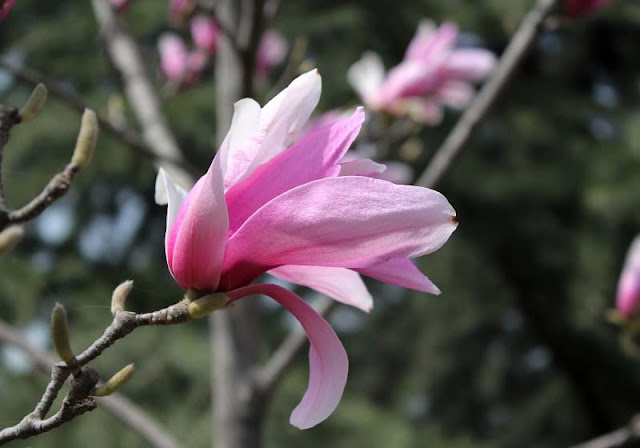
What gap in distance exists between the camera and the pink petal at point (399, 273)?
37 cm

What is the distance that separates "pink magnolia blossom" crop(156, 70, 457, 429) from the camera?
1.11 ft

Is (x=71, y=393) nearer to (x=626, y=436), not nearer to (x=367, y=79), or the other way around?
(x=626, y=436)

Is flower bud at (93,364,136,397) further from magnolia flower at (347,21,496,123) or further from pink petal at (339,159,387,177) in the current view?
magnolia flower at (347,21,496,123)

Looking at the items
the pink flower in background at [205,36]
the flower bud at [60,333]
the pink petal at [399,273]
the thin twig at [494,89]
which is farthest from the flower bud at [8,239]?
the pink flower in background at [205,36]

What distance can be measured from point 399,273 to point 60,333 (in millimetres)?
150

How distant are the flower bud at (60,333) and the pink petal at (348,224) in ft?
0.27

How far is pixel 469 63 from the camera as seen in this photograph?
1.20m

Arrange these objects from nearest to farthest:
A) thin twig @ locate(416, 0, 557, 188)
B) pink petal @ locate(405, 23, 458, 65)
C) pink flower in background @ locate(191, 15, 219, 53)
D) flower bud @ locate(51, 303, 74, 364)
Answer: flower bud @ locate(51, 303, 74, 364) < thin twig @ locate(416, 0, 557, 188) < pink petal @ locate(405, 23, 458, 65) < pink flower in background @ locate(191, 15, 219, 53)

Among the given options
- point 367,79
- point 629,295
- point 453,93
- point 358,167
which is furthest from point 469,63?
point 358,167

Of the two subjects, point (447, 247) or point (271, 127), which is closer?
point (271, 127)

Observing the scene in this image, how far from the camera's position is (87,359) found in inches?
13.3

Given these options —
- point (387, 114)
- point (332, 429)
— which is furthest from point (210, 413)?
point (387, 114)

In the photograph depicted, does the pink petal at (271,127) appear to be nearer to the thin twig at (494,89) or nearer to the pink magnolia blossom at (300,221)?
the pink magnolia blossom at (300,221)

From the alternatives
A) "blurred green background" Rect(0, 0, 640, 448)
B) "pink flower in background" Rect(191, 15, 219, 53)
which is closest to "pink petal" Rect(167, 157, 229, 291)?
"pink flower in background" Rect(191, 15, 219, 53)
